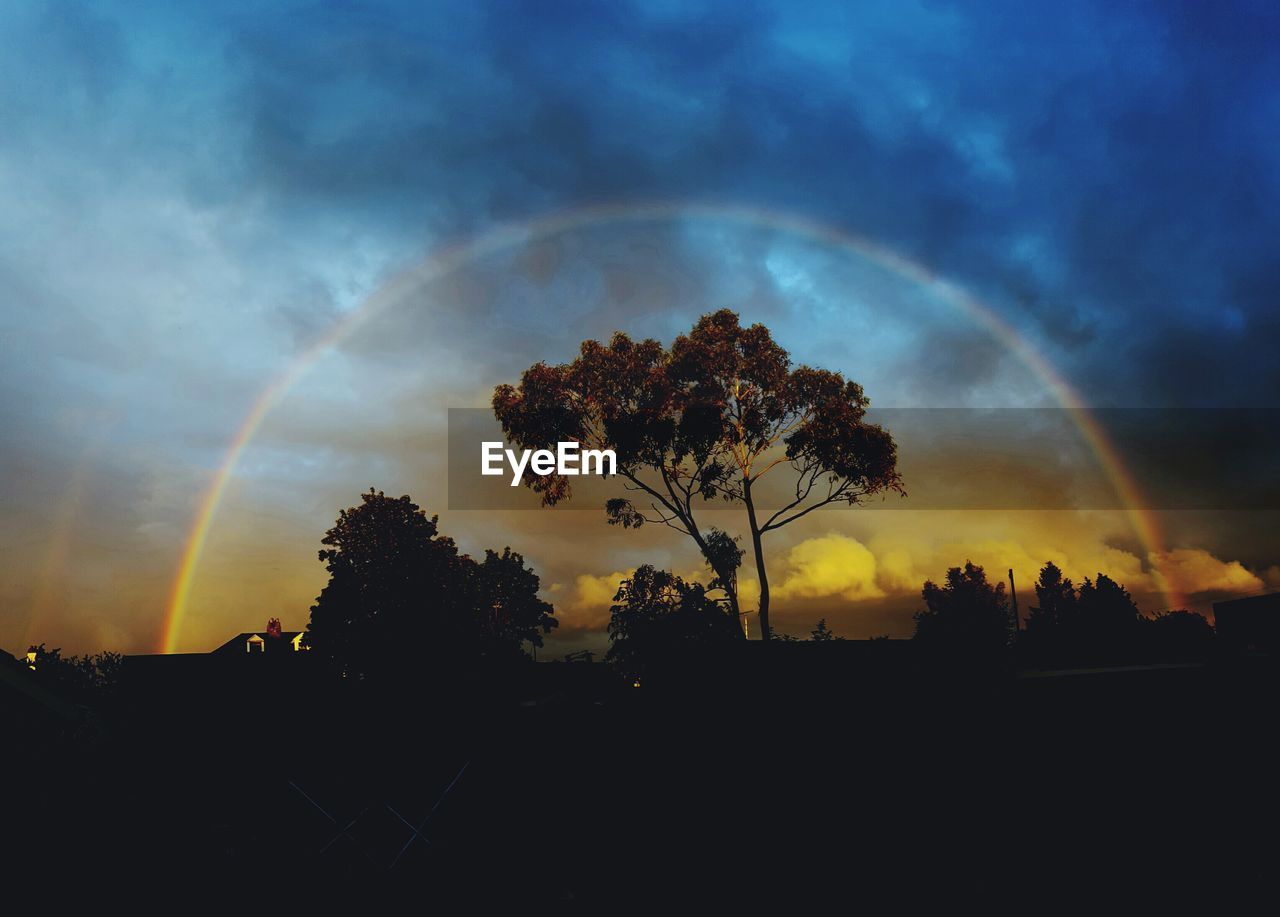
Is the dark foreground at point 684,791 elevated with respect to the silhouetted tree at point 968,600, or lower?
lower

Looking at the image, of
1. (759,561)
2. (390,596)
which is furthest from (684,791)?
(390,596)

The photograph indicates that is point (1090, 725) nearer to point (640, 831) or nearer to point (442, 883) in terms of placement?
point (640, 831)

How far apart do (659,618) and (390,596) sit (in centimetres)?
2265

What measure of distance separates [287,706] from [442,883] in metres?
3.03

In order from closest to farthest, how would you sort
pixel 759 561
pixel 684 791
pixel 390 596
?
pixel 684 791
pixel 759 561
pixel 390 596

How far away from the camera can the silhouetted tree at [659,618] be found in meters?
28.8

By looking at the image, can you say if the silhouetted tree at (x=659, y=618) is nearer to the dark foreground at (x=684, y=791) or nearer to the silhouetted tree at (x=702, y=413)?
the silhouetted tree at (x=702, y=413)

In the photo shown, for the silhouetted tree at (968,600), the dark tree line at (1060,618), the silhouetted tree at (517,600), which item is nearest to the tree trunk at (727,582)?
the dark tree line at (1060,618)

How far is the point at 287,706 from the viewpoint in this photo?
10.7 meters

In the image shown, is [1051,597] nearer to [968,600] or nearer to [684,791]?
[968,600]

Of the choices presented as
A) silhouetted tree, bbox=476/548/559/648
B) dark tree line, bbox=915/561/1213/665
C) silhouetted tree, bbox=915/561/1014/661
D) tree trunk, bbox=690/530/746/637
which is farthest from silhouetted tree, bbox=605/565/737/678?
silhouetted tree, bbox=915/561/1014/661

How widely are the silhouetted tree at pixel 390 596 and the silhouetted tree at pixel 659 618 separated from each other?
14.8 m

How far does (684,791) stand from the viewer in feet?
32.6

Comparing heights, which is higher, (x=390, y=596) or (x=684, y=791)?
(x=390, y=596)
